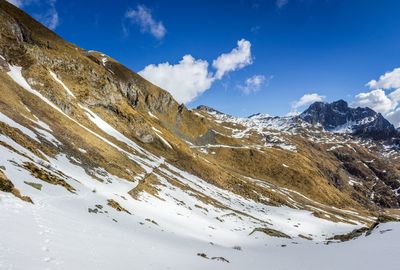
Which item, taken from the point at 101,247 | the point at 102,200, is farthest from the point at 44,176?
the point at 101,247

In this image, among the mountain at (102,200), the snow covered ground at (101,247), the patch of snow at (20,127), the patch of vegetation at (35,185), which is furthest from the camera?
the patch of snow at (20,127)

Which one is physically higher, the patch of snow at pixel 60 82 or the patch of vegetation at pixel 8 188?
the patch of snow at pixel 60 82

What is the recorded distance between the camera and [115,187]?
4084 cm

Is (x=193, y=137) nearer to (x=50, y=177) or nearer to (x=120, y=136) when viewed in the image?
(x=120, y=136)

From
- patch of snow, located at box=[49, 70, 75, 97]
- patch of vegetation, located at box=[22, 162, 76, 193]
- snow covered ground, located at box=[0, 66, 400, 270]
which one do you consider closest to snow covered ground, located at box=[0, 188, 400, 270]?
snow covered ground, located at box=[0, 66, 400, 270]

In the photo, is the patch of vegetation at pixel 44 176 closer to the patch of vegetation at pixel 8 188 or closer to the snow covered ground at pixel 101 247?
the snow covered ground at pixel 101 247

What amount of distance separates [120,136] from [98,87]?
25181mm

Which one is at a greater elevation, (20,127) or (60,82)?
(60,82)

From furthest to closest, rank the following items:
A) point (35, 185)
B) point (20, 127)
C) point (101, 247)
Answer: point (20, 127) → point (35, 185) → point (101, 247)

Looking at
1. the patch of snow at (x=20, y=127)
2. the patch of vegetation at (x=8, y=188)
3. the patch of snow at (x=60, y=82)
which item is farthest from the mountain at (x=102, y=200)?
the patch of snow at (x=60, y=82)

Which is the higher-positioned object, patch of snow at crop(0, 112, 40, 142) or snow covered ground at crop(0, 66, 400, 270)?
patch of snow at crop(0, 112, 40, 142)

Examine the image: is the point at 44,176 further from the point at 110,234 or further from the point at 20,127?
the point at 20,127

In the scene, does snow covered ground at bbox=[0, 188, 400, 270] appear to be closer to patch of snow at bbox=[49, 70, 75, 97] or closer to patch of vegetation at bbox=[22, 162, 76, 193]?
A: patch of vegetation at bbox=[22, 162, 76, 193]

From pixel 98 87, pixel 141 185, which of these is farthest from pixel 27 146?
pixel 98 87
